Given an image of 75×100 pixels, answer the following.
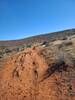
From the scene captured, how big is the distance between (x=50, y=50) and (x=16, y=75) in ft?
11.7

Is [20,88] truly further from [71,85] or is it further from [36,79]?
[71,85]

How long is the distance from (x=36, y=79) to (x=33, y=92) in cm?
123

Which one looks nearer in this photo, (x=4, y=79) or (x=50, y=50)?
(x=4, y=79)

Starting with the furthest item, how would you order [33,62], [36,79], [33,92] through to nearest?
[33,62], [36,79], [33,92]

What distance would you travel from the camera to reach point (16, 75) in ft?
51.6

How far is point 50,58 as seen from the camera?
16172mm

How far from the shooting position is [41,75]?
1456cm

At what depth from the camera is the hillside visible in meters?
12.8

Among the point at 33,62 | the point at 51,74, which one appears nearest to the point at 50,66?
the point at 51,74

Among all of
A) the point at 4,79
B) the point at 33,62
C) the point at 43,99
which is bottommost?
the point at 43,99

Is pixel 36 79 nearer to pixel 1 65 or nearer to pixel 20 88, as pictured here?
pixel 20 88

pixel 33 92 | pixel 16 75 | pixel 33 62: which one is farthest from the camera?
pixel 33 62

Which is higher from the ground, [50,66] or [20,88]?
[50,66]

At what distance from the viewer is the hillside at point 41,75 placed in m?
12.8
